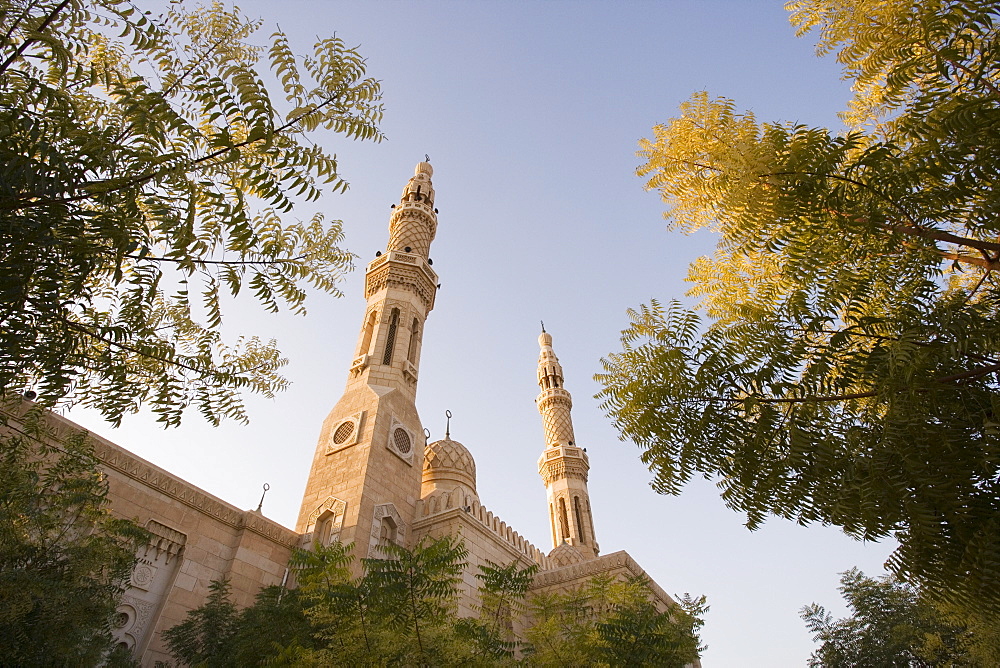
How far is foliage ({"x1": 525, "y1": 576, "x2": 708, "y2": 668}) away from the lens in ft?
22.9

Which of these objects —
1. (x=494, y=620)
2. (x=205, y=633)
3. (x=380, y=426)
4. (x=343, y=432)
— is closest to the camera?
(x=494, y=620)

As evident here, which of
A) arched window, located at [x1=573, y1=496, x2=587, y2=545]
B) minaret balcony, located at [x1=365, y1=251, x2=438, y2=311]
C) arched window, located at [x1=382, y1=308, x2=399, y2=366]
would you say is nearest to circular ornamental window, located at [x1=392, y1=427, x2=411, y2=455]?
arched window, located at [x1=382, y1=308, x2=399, y2=366]

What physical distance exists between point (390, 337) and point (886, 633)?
13400 millimetres

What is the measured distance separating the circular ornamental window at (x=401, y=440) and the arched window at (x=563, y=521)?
9548 mm

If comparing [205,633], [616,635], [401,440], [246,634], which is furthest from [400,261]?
[616,635]

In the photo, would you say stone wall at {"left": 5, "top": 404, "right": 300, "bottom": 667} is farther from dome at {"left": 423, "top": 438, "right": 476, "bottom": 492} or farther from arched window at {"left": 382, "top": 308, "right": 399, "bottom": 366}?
dome at {"left": 423, "top": 438, "right": 476, "bottom": 492}

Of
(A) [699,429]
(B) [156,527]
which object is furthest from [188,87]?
(B) [156,527]

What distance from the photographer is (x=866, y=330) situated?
412cm

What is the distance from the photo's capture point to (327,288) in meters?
5.52

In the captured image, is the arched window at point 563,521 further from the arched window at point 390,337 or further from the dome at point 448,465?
the arched window at point 390,337

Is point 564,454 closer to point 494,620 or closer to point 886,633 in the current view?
point 886,633

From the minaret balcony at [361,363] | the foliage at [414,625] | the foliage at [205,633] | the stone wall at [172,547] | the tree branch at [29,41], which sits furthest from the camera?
the minaret balcony at [361,363]

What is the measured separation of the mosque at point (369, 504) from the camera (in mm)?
10039

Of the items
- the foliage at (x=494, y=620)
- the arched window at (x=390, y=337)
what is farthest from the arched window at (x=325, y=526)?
the foliage at (x=494, y=620)
